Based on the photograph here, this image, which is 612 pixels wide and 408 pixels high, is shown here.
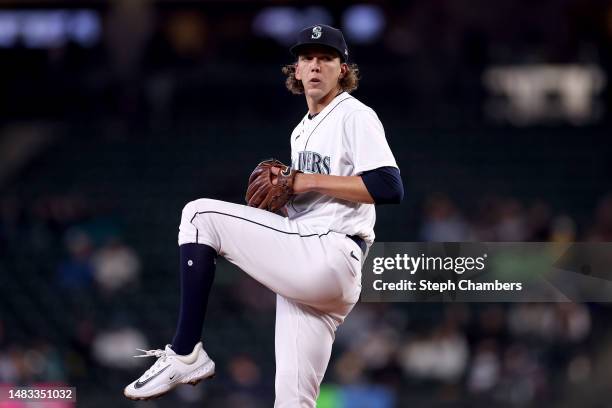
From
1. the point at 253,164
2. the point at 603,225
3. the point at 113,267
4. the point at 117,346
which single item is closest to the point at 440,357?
the point at 603,225

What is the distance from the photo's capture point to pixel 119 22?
15156mm

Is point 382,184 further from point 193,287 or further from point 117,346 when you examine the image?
point 117,346

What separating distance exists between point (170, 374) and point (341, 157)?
96cm

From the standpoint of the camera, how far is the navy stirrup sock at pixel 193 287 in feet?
12.3

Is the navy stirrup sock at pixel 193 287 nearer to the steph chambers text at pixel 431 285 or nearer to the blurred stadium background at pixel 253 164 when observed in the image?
the steph chambers text at pixel 431 285

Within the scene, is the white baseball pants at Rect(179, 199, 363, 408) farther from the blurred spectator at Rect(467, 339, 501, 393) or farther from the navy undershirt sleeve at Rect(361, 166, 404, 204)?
the blurred spectator at Rect(467, 339, 501, 393)

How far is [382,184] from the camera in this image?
3.66 m

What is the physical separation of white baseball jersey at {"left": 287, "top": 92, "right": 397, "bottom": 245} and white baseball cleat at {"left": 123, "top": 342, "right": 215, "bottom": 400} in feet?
2.01


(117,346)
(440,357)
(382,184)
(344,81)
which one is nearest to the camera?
(382,184)

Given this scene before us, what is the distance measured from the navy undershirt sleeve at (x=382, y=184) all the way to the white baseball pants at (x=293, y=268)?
8.7 inches

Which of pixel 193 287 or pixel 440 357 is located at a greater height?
pixel 440 357

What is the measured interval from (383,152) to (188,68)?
10519 millimetres

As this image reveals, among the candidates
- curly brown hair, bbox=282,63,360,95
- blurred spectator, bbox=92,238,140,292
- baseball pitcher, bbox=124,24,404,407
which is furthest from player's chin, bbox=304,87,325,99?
blurred spectator, bbox=92,238,140,292

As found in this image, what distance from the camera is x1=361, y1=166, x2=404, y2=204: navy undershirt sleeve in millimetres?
3652
